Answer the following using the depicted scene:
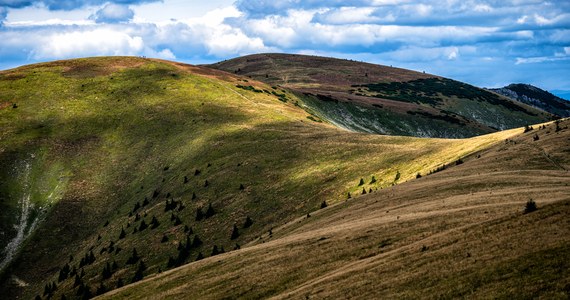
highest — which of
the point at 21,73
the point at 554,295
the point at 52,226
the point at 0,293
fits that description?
the point at 21,73

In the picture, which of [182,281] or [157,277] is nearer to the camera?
[182,281]

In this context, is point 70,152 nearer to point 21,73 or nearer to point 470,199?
point 21,73

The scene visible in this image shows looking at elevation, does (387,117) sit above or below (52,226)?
above

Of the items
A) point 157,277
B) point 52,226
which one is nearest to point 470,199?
point 157,277

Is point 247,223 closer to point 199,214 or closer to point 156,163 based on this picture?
point 199,214

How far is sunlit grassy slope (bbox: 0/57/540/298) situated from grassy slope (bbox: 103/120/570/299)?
37.3ft

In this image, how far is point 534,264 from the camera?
21.1m

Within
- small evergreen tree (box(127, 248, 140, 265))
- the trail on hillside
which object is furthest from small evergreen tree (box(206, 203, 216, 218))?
the trail on hillside

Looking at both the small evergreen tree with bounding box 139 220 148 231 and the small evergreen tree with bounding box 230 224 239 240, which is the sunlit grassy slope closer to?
the small evergreen tree with bounding box 139 220 148 231

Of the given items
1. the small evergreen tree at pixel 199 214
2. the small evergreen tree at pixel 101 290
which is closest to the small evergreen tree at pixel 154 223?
the small evergreen tree at pixel 199 214

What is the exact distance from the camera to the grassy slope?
21719 millimetres

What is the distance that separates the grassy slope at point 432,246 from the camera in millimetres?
21719

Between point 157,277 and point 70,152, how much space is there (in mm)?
62610

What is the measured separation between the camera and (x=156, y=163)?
91812 mm
